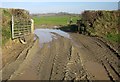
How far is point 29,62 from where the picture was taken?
14.9 metres

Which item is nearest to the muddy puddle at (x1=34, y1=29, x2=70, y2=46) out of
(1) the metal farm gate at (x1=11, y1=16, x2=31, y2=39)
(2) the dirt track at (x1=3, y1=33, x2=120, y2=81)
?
(1) the metal farm gate at (x1=11, y1=16, x2=31, y2=39)

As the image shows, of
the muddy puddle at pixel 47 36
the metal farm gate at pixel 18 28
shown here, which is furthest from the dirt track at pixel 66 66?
the muddy puddle at pixel 47 36

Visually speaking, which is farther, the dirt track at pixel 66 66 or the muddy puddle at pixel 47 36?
the muddy puddle at pixel 47 36

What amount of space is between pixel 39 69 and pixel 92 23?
1995 centimetres

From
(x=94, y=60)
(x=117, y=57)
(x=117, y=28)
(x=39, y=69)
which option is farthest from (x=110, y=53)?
(x=117, y=28)

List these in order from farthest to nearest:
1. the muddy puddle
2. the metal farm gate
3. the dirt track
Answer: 1. the muddy puddle
2. the metal farm gate
3. the dirt track

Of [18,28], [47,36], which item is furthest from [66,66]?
[47,36]

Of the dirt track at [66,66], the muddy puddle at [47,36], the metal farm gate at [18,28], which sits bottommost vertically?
the muddy puddle at [47,36]

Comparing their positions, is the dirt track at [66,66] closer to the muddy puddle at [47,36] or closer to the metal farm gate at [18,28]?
the metal farm gate at [18,28]

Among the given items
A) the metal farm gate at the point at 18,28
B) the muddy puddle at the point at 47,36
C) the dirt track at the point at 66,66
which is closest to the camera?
the dirt track at the point at 66,66

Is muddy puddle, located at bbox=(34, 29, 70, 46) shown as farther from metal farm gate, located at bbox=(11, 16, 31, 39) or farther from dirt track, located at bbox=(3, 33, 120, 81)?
dirt track, located at bbox=(3, 33, 120, 81)

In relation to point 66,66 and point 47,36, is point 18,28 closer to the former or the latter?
point 47,36

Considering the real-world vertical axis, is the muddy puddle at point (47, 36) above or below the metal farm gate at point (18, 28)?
below

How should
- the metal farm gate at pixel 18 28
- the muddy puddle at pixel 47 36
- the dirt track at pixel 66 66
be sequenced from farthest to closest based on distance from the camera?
the muddy puddle at pixel 47 36, the metal farm gate at pixel 18 28, the dirt track at pixel 66 66
